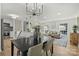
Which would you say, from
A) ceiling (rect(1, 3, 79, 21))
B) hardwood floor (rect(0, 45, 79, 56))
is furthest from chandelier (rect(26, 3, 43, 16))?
hardwood floor (rect(0, 45, 79, 56))

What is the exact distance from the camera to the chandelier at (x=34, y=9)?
78.5 inches

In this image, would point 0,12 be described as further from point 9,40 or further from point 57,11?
point 57,11

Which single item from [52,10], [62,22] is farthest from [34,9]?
[62,22]

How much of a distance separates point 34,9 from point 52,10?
291mm

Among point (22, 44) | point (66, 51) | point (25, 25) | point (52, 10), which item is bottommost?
point (66, 51)

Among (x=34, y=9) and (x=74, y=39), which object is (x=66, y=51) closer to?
(x=74, y=39)

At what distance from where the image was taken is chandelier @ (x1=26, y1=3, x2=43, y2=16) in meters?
1.99

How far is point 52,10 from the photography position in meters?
2.02

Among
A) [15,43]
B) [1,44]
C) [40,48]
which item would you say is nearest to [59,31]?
[40,48]

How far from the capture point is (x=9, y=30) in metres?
1.98

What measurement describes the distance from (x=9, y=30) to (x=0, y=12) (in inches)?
12.9

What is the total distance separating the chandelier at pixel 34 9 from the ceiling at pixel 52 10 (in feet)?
0.21

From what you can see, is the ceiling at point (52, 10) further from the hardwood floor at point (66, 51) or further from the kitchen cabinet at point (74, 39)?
the hardwood floor at point (66, 51)

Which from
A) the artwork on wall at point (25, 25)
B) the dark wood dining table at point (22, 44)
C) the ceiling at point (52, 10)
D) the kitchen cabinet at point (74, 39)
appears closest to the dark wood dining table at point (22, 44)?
the dark wood dining table at point (22, 44)
